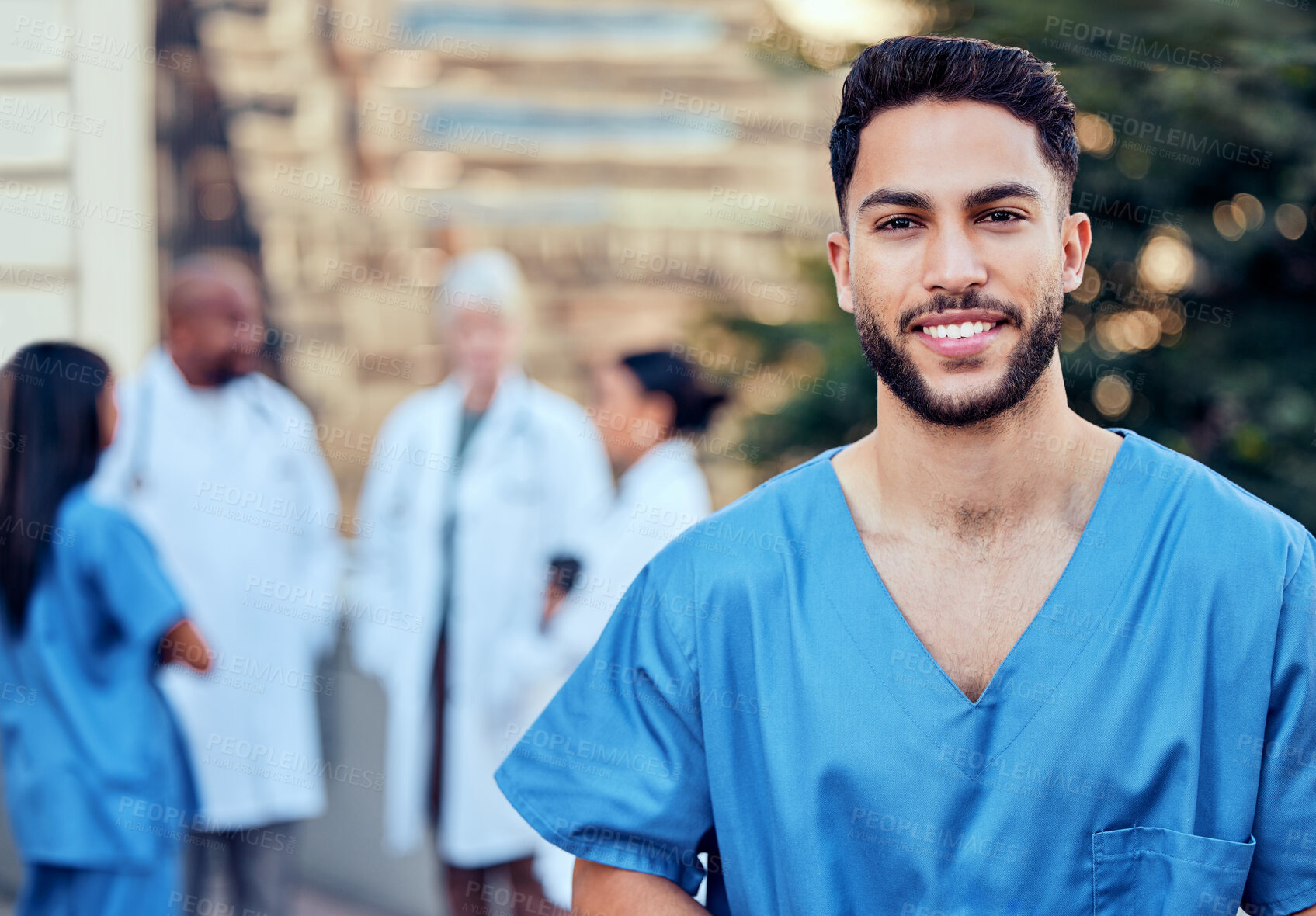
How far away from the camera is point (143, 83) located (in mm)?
5883

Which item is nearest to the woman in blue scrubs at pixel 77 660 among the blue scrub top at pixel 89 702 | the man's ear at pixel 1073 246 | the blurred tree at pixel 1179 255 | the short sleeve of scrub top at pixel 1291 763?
the blue scrub top at pixel 89 702

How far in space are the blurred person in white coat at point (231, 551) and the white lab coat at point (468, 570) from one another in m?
0.24

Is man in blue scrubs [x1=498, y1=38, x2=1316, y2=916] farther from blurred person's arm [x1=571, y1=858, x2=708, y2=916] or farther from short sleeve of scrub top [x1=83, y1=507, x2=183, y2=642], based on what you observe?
short sleeve of scrub top [x1=83, y1=507, x2=183, y2=642]

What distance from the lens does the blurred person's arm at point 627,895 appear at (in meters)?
1.49

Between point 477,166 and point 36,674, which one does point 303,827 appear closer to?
point 36,674

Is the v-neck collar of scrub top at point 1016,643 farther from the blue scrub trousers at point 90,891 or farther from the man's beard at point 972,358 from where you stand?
the blue scrub trousers at point 90,891

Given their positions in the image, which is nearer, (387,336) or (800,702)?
(800,702)

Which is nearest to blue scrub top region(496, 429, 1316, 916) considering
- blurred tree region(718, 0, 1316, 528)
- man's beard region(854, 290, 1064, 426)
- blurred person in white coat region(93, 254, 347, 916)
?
man's beard region(854, 290, 1064, 426)

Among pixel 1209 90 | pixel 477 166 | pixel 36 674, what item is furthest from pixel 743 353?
pixel 477 166

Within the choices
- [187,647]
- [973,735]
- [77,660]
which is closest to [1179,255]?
[973,735]

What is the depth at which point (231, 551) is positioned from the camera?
150 inches

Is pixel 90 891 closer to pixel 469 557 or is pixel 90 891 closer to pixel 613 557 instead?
pixel 469 557

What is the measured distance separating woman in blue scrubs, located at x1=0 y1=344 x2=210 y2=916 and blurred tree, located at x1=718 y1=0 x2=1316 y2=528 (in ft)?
5.75

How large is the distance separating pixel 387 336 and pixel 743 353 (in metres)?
4.08
